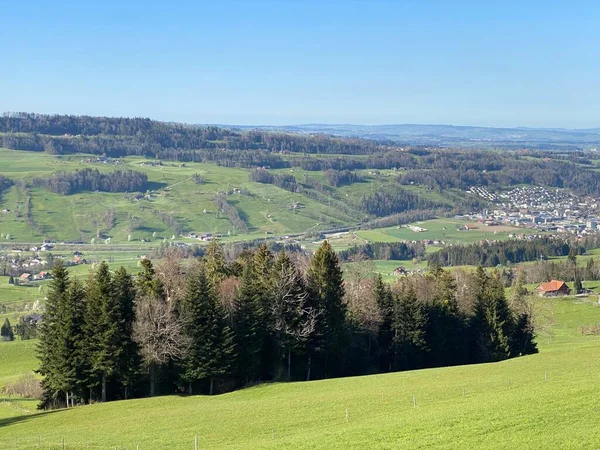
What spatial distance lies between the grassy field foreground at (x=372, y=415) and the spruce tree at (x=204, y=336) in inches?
108

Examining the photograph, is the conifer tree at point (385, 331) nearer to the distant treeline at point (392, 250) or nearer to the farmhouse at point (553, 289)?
the farmhouse at point (553, 289)

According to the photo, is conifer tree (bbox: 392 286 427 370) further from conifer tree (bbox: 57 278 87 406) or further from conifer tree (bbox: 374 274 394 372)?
conifer tree (bbox: 57 278 87 406)

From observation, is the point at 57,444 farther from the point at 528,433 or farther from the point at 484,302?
the point at 484,302


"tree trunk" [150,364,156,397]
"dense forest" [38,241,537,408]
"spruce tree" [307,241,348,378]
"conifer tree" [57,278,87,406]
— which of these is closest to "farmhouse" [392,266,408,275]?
"dense forest" [38,241,537,408]

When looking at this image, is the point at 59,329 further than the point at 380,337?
No

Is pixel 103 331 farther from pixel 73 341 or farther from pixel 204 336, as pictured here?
pixel 204 336

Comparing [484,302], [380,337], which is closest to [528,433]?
[380,337]

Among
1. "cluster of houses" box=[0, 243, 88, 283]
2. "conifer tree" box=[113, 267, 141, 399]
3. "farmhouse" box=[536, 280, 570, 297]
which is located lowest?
"cluster of houses" box=[0, 243, 88, 283]

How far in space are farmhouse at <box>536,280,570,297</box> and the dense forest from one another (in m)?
49.4

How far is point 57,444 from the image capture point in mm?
28500

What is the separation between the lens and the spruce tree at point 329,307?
2095 inches

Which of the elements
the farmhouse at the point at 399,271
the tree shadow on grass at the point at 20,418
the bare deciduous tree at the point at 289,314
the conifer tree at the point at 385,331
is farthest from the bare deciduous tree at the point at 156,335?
the farmhouse at the point at 399,271

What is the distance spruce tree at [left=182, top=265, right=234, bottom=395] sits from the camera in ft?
149

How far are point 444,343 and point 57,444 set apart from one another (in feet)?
131
